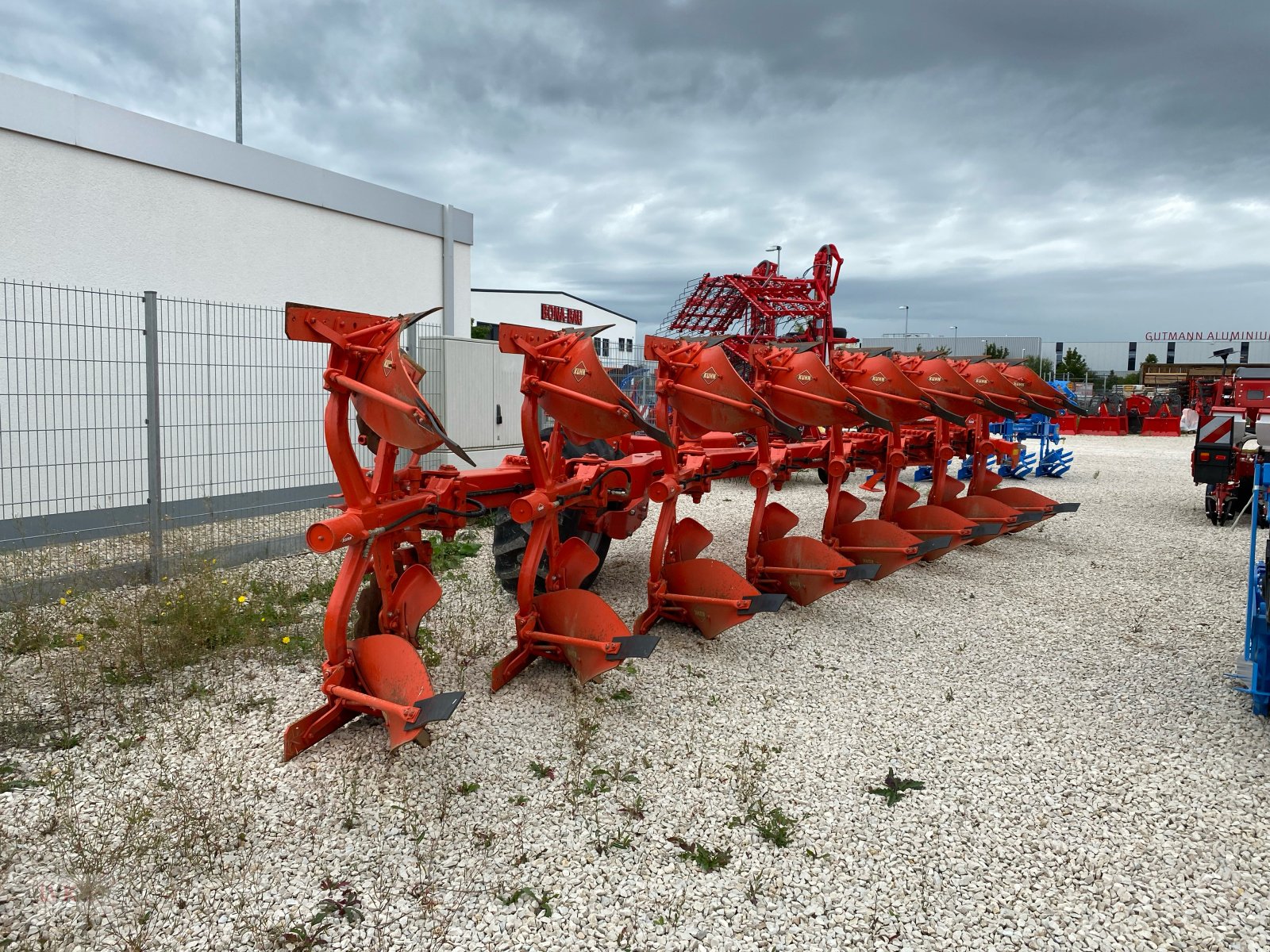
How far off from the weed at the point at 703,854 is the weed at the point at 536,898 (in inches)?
20.0

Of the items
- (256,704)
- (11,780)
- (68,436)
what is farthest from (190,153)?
(11,780)

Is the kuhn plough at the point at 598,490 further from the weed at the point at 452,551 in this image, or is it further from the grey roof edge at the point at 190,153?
the grey roof edge at the point at 190,153

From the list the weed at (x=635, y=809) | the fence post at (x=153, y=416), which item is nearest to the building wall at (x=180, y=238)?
the fence post at (x=153, y=416)

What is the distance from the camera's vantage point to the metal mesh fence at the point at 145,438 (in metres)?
5.99

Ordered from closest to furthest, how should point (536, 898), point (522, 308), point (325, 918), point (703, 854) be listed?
point (325, 918) < point (536, 898) < point (703, 854) < point (522, 308)

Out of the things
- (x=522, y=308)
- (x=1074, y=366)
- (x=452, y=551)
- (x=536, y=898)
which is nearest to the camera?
(x=536, y=898)

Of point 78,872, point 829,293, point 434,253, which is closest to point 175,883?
point 78,872

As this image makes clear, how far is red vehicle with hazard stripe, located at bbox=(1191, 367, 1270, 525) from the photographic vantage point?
352 inches

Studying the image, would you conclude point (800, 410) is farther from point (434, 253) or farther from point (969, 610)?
point (434, 253)

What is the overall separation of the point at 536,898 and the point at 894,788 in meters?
1.63

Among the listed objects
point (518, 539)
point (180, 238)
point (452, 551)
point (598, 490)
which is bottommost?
point (452, 551)

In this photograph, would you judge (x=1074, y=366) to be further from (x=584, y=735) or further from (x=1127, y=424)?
(x=584, y=735)

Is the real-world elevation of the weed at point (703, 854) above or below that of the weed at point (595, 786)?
below

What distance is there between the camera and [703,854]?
2934 mm
